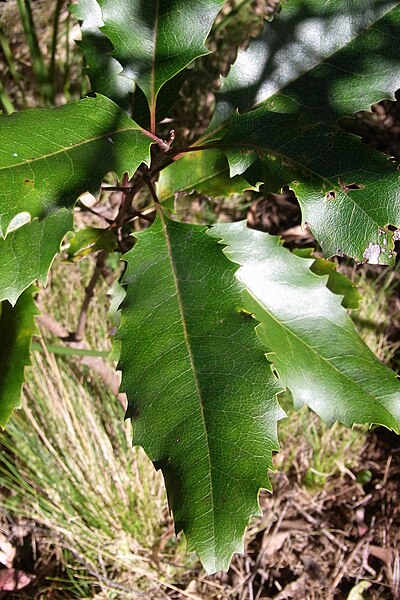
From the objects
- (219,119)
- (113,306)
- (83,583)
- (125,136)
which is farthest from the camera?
(83,583)

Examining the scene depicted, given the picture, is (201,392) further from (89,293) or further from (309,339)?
(89,293)

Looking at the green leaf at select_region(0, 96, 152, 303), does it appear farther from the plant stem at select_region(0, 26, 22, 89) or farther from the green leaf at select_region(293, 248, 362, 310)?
the plant stem at select_region(0, 26, 22, 89)

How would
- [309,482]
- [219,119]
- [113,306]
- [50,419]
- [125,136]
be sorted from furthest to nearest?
[309,482], [50,419], [113,306], [219,119], [125,136]

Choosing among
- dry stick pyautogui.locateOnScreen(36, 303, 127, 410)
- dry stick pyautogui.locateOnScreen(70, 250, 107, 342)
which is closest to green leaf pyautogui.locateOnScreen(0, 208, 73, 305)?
dry stick pyautogui.locateOnScreen(70, 250, 107, 342)

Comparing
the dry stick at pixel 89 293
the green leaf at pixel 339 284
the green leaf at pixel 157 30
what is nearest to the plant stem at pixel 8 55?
the dry stick at pixel 89 293

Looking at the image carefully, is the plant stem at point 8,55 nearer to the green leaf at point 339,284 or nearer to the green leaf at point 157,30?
the green leaf at point 157,30

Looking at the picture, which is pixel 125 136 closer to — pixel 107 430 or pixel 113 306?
pixel 113 306

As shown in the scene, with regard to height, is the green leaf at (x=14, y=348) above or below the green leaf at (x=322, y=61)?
below

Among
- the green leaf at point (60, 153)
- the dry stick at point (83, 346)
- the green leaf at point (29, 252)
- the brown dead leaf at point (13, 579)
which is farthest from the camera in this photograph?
the brown dead leaf at point (13, 579)

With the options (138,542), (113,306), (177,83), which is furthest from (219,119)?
(138,542)
